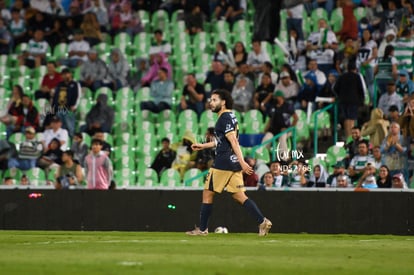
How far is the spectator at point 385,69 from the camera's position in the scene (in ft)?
81.8

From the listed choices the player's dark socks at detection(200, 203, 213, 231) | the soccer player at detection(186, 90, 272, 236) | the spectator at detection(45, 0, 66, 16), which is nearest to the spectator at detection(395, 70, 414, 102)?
the soccer player at detection(186, 90, 272, 236)

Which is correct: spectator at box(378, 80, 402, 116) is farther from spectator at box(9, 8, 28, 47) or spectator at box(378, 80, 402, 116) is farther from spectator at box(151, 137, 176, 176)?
spectator at box(9, 8, 28, 47)

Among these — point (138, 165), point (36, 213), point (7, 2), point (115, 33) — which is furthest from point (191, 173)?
point (7, 2)

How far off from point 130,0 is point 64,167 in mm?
7828

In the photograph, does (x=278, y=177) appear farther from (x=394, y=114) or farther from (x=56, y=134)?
(x=56, y=134)

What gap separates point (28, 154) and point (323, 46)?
24.7 ft

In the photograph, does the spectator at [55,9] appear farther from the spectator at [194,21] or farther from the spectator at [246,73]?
the spectator at [246,73]

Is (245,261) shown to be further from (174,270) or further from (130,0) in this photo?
(130,0)

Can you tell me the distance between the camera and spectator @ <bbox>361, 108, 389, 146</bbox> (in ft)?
74.2

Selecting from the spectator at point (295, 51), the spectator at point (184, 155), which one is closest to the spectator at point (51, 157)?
the spectator at point (184, 155)

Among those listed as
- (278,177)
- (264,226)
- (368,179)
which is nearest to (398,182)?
(368,179)

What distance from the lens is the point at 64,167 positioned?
23656 mm

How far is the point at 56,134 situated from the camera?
2577 centimetres

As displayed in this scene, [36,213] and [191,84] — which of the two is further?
[191,84]
